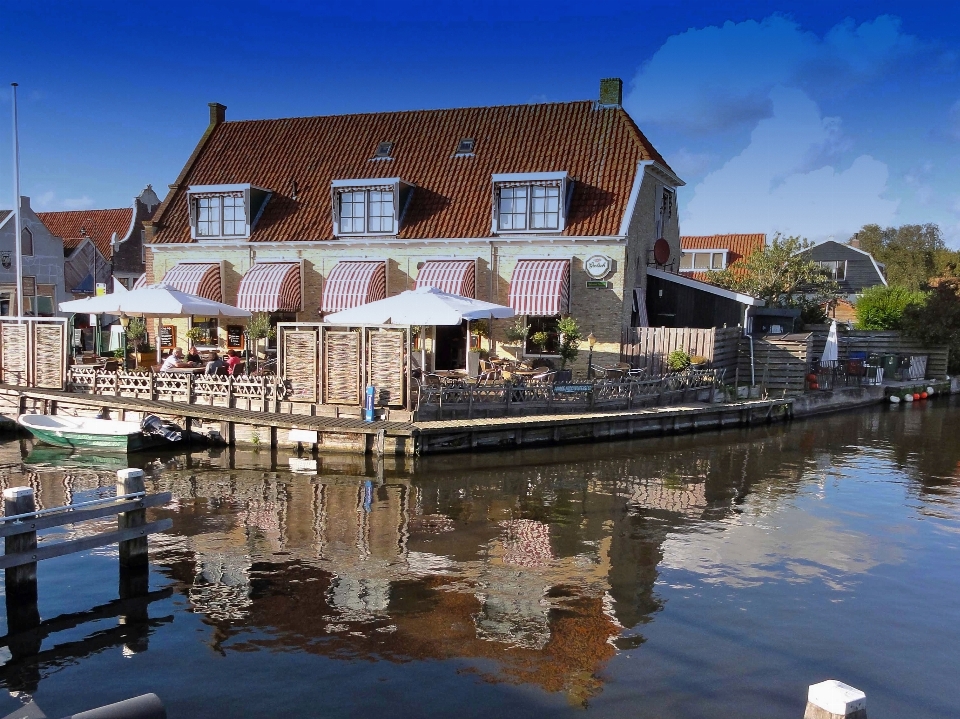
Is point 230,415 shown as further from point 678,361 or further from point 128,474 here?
point 678,361

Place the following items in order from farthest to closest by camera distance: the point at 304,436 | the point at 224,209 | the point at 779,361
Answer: the point at 224,209 → the point at 779,361 → the point at 304,436

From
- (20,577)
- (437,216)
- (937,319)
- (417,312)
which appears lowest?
(20,577)

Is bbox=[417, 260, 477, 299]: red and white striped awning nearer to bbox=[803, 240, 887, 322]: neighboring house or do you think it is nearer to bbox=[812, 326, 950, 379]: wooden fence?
bbox=[812, 326, 950, 379]: wooden fence

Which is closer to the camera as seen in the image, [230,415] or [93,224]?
[230,415]

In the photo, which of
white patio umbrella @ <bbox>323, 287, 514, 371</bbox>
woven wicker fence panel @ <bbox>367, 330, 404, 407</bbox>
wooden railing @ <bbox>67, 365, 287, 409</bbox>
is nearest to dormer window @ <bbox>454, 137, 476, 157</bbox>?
white patio umbrella @ <bbox>323, 287, 514, 371</bbox>

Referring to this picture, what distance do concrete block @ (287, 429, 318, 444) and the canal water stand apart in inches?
60.0

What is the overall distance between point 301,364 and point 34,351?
27.7ft

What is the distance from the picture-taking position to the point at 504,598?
33.9ft

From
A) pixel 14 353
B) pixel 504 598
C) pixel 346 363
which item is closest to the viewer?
pixel 504 598

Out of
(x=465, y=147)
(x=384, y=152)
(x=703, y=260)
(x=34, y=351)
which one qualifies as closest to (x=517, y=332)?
(x=465, y=147)

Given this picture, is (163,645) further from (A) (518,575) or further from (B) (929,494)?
(B) (929,494)

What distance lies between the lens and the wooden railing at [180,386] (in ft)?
68.7

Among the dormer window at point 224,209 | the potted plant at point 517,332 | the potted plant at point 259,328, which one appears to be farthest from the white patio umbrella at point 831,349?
the dormer window at point 224,209

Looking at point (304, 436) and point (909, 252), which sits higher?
point (909, 252)
